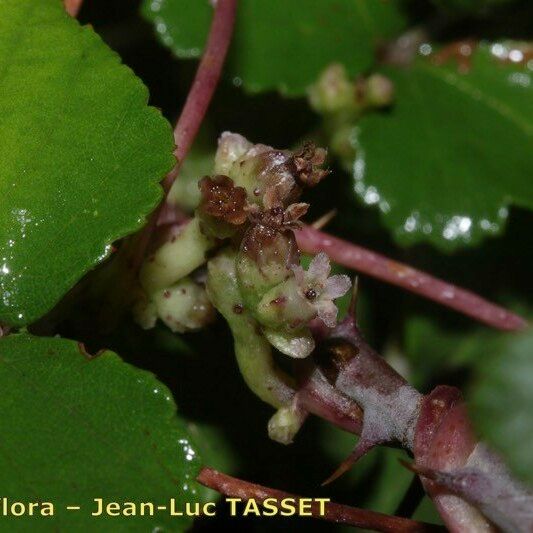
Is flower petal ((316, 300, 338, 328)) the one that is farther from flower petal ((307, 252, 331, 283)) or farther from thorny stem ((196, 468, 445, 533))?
thorny stem ((196, 468, 445, 533))

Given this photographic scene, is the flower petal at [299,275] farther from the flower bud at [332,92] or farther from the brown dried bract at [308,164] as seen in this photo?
the flower bud at [332,92]

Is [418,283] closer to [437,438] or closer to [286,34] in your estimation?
[437,438]

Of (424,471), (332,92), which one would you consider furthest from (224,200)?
(332,92)

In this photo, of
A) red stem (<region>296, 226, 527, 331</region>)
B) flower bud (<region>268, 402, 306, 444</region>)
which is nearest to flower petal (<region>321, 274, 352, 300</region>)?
flower bud (<region>268, 402, 306, 444</region>)

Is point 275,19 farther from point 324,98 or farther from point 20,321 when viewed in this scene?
point 20,321

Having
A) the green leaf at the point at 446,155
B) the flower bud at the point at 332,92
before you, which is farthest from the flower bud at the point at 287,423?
the flower bud at the point at 332,92
